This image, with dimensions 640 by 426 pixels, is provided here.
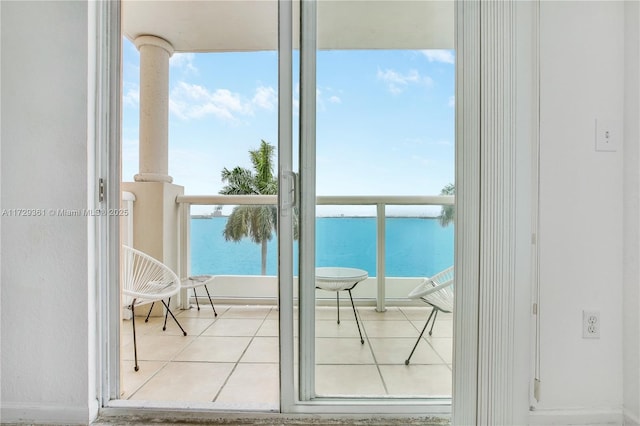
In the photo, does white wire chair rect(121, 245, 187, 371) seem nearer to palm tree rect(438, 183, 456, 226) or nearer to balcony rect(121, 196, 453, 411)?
balcony rect(121, 196, 453, 411)

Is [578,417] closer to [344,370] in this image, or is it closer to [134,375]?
[344,370]

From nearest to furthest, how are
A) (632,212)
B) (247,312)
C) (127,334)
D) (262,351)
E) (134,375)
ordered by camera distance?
1. (632,212)
2. (134,375)
3. (262,351)
4. (127,334)
5. (247,312)

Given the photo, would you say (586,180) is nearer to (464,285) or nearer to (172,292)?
(464,285)

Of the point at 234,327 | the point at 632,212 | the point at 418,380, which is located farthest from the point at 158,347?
the point at 632,212

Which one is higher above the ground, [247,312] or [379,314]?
[379,314]

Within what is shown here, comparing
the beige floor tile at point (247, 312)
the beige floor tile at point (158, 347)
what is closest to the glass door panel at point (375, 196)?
the beige floor tile at point (158, 347)

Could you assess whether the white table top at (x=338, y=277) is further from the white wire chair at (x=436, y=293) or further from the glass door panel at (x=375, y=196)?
the white wire chair at (x=436, y=293)

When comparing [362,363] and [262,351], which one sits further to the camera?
[262,351]

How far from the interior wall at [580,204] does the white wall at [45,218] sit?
1869 millimetres

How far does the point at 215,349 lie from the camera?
2.08 metres

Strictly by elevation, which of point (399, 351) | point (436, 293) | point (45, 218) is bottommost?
point (399, 351)

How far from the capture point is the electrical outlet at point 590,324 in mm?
1286

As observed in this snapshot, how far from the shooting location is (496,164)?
1.18m

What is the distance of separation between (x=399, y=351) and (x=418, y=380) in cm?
15
